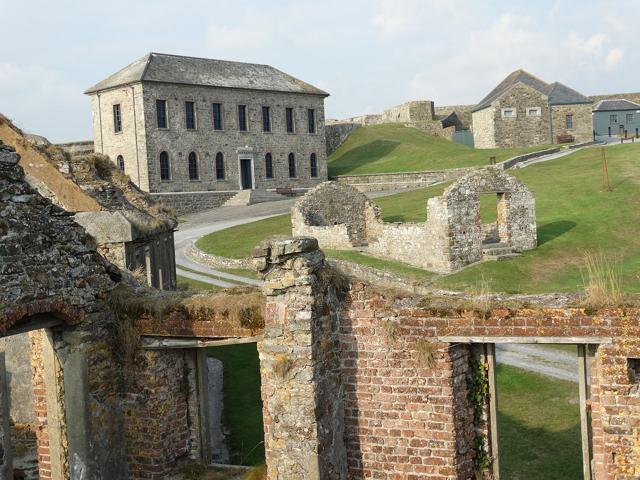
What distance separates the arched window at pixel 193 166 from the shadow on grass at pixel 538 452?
1642 inches

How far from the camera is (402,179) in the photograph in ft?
165

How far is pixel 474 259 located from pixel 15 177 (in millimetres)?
20081

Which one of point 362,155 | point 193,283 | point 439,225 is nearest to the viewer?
point 193,283

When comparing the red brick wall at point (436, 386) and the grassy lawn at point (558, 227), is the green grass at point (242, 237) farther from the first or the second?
the red brick wall at point (436, 386)

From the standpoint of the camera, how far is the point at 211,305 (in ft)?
27.5

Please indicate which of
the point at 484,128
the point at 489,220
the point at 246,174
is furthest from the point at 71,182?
the point at 484,128

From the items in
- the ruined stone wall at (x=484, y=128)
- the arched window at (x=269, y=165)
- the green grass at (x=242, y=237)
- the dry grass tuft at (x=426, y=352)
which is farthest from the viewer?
the ruined stone wall at (x=484, y=128)

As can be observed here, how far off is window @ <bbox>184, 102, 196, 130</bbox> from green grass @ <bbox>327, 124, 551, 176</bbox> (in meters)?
13.9

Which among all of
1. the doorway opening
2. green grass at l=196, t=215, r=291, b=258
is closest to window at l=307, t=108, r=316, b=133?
the doorway opening

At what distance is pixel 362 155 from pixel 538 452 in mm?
54504

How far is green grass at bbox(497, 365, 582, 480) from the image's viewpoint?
34.8ft

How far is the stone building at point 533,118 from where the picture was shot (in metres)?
59.9

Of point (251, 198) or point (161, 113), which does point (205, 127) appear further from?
point (251, 198)

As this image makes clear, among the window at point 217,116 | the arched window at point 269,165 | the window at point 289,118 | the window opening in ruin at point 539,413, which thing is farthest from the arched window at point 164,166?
the window opening in ruin at point 539,413
